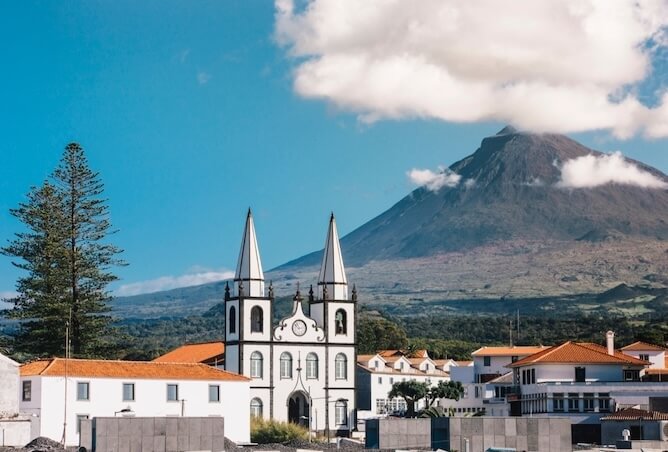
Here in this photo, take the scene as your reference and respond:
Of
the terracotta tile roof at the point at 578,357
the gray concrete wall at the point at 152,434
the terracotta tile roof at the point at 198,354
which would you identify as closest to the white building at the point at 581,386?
the terracotta tile roof at the point at 578,357

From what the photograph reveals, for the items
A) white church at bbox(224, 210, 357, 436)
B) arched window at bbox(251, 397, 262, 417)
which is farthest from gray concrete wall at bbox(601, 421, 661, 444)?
arched window at bbox(251, 397, 262, 417)

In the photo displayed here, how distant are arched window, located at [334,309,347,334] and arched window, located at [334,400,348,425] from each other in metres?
4.49

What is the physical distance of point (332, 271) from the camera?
88500 mm

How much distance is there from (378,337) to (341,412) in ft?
147

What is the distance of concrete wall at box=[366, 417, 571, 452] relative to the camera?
49594 mm

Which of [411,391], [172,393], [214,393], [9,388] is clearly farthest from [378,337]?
[9,388]

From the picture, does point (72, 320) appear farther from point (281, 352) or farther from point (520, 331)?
point (520, 331)

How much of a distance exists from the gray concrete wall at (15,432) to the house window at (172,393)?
8036mm

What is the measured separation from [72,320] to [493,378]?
31741 mm

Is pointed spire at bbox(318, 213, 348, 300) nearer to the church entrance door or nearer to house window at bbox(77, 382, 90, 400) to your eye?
the church entrance door

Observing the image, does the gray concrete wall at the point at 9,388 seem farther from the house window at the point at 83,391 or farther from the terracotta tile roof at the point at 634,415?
the terracotta tile roof at the point at 634,415

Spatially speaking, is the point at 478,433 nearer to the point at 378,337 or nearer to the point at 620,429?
the point at 620,429

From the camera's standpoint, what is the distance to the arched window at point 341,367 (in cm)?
8662

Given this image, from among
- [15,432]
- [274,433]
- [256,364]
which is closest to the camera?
[15,432]
